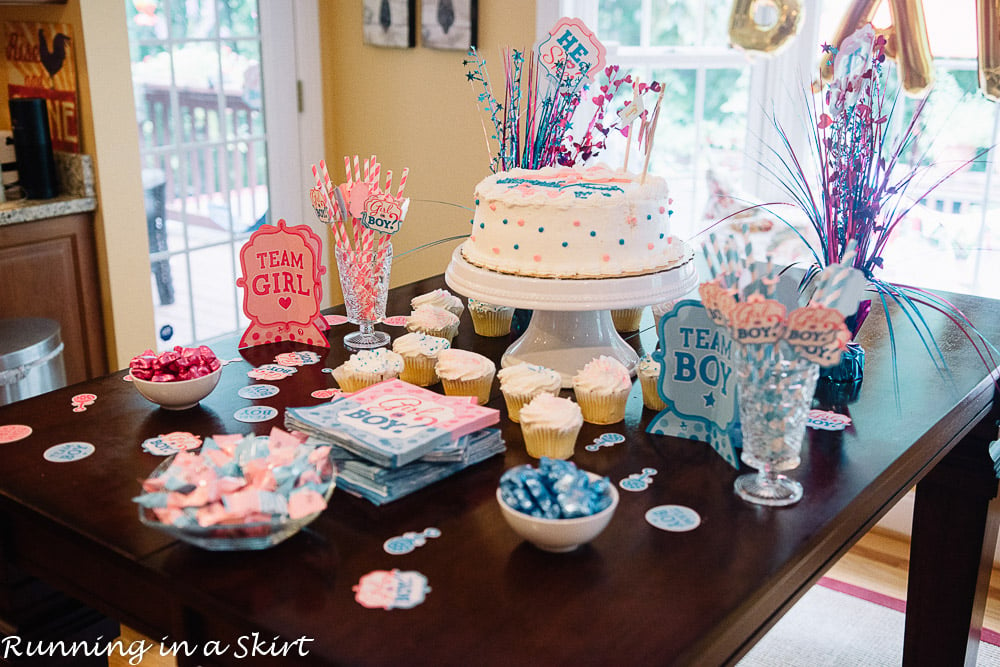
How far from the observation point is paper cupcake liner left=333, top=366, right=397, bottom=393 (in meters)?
1.62

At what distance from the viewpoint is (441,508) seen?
1.27m

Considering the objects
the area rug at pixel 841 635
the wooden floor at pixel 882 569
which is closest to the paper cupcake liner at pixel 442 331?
the area rug at pixel 841 635

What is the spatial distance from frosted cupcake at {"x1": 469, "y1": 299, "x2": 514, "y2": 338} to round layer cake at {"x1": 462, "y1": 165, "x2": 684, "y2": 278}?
0.75 feet

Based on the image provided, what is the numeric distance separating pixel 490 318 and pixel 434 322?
12 centimetres

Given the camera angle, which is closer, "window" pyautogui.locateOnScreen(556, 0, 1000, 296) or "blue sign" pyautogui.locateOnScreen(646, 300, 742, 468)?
"blue sign" pyautogui.locateOnScreen(646, 300, 742, 468)

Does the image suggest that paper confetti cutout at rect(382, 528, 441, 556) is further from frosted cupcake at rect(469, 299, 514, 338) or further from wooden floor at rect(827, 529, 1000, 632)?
wooden floor at rect(827, 529, 1000, 632)

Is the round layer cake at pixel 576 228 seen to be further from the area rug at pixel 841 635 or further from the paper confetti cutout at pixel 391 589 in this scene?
the area rug at pixel 841 635

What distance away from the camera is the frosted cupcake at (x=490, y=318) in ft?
6.30

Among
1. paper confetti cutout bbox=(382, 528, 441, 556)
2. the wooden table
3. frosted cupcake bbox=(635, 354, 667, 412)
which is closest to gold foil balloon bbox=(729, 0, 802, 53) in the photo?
the wooden table

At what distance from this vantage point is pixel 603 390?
59.4 inches

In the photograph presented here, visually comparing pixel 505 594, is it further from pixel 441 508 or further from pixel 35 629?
pixel 35 629

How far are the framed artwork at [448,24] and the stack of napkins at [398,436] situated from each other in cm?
222

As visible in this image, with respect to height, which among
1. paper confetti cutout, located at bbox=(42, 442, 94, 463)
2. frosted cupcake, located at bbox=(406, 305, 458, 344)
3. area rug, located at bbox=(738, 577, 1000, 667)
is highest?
frosted cupcake, located at bbox=(406, 305, 458, 344)

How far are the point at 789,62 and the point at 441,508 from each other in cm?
215
